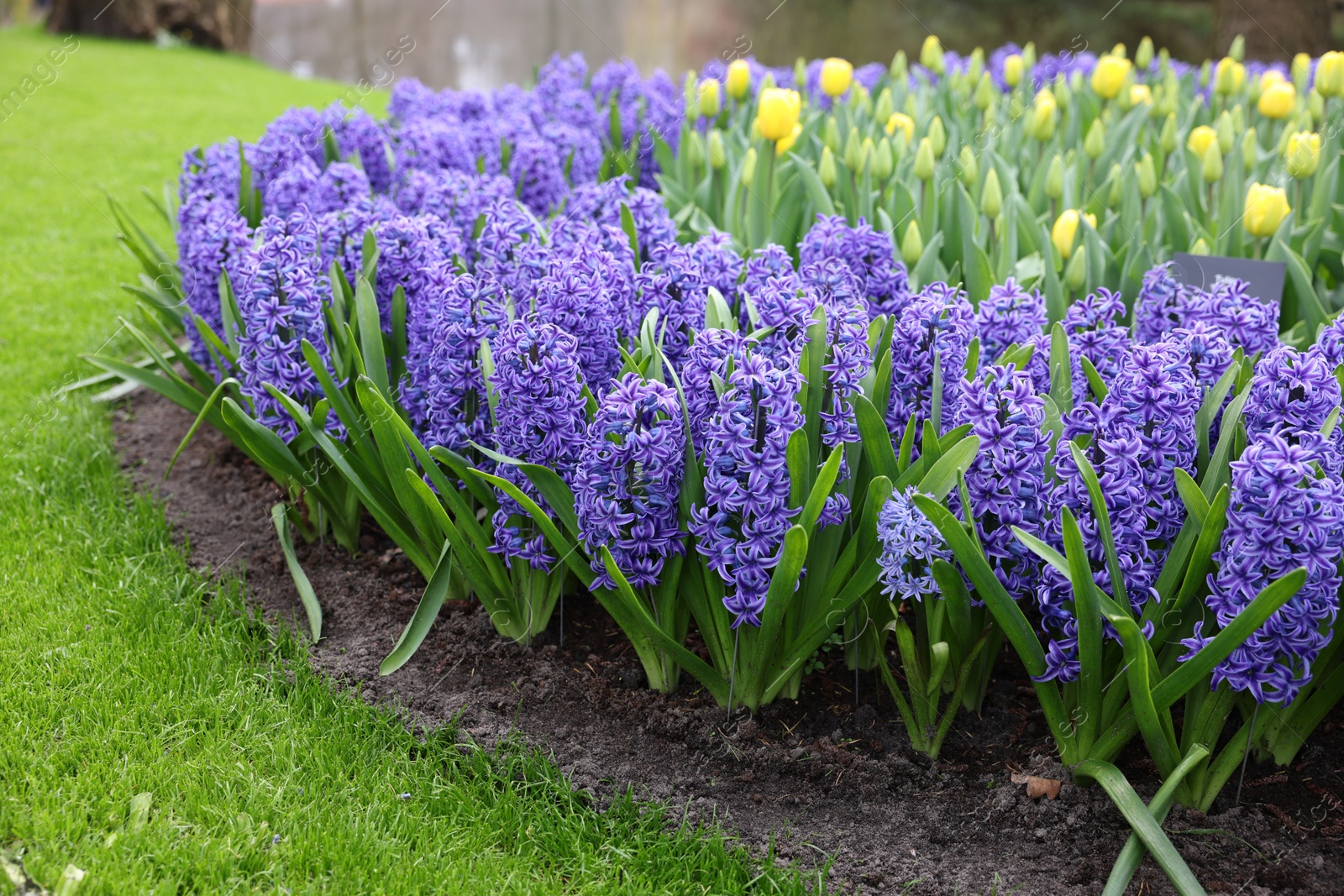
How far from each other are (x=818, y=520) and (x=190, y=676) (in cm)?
139

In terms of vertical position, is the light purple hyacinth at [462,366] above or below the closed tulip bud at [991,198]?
below

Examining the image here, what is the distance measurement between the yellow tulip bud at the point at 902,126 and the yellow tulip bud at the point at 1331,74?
1662 millimetres

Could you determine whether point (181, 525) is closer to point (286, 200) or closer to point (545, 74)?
point (286, 200)

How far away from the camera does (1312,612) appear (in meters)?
1.65

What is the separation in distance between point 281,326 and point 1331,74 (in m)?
4.21

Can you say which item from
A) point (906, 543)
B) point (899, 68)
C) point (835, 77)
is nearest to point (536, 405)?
point (906, 543)

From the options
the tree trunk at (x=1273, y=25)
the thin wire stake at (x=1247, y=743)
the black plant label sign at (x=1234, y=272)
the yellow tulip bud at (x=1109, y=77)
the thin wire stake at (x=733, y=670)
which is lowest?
the thin wire stake at (x=733, y=670)

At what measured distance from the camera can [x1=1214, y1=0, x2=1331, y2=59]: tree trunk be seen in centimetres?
861

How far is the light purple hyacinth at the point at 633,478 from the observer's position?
6.23ft

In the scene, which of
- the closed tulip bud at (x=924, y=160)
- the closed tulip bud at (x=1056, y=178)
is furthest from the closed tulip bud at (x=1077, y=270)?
the closed tulip bud at (x=924, y=160)

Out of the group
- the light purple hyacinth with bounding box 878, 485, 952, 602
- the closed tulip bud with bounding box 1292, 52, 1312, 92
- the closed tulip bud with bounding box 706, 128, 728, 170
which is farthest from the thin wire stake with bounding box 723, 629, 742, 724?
the closed tulip bud with bounding box 1292, 52, 1312, 92

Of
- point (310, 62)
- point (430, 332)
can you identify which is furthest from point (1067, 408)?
point (310, 62)

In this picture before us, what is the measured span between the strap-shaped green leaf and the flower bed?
0.01 m

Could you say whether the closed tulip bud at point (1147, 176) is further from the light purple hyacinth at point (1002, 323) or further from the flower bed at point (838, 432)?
the light purple hyacinth at point (1002, 323)
